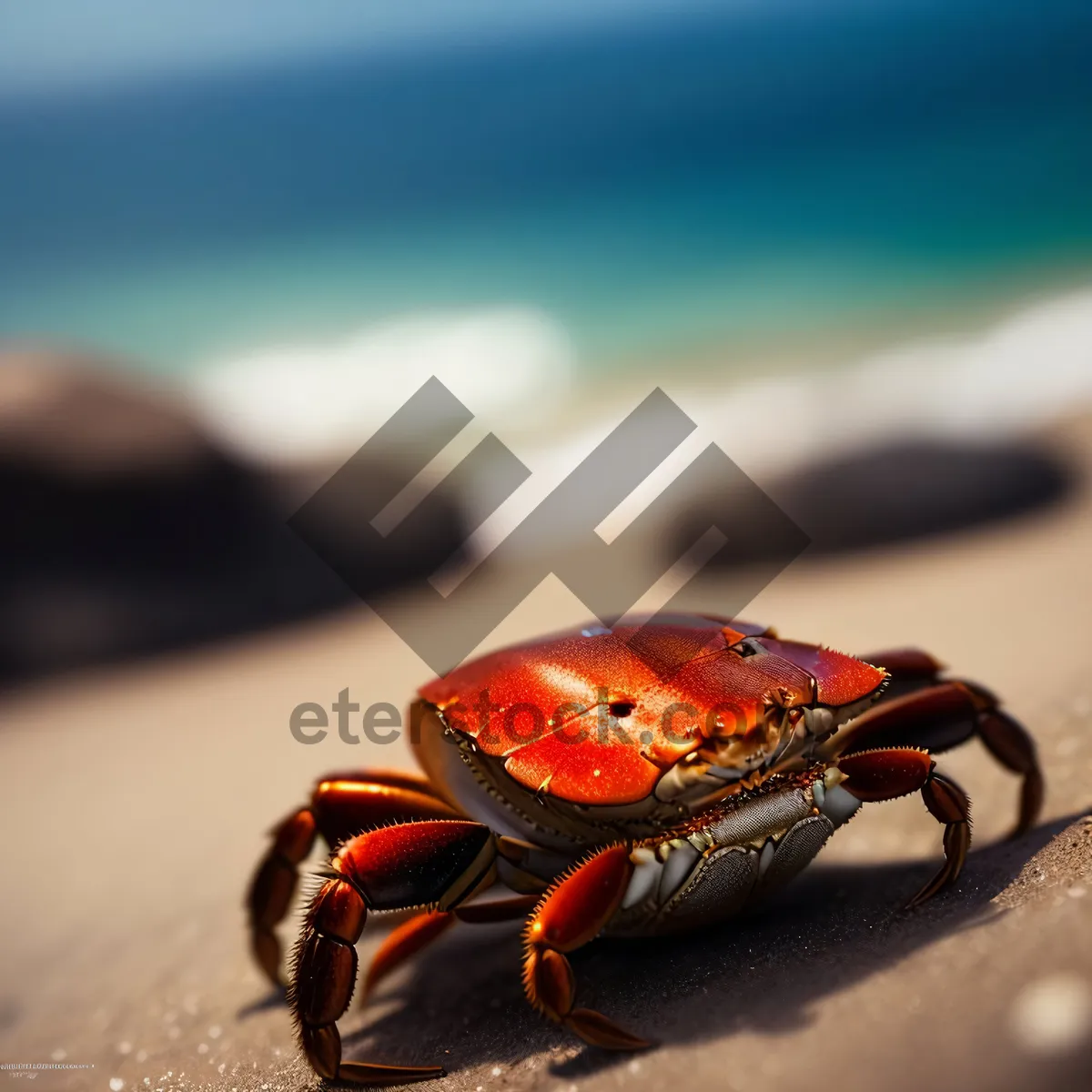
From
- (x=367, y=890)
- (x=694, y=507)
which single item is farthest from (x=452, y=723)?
(x=694, y=507)

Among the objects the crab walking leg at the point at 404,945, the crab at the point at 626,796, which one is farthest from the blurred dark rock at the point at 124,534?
the crab at the point at 626,796

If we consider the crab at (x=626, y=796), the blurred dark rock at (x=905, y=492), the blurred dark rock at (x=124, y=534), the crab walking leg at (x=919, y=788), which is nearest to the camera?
the crab at (x=626, y=796)

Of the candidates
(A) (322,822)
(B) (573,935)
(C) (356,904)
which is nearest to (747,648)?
(B) (573,935)

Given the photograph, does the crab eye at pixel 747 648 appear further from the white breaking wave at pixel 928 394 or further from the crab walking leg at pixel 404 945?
the white breaking wave at pixel 928 394

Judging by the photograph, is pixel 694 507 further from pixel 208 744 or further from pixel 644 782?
pixel 644 782

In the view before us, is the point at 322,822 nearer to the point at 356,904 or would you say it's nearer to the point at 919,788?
the point at 356,904

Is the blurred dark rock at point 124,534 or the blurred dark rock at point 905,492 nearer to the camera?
the blurred dark rock at point 124,534
